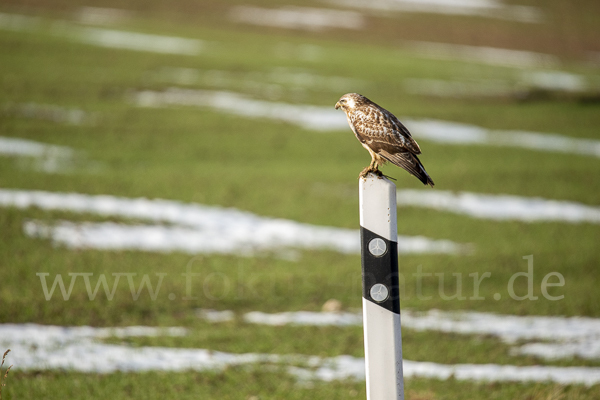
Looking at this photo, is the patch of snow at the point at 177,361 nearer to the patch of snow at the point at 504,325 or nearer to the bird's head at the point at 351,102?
the patch of snow at the point at 504,325

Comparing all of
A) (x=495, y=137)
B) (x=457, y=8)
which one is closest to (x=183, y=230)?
(x=495, y=137)

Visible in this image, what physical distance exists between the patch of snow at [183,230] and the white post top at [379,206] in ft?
20.5

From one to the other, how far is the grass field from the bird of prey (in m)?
2.45

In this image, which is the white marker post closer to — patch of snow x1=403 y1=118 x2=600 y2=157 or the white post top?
the white post top

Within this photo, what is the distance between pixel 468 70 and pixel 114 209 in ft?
64.5

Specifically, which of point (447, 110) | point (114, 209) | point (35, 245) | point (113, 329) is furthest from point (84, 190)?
point (447, 110)

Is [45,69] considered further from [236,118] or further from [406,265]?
[406,265]

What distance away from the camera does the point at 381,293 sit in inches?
132

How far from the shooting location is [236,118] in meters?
16.8

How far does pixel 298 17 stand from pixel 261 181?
23333 millimetres

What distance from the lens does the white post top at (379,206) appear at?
335 cm

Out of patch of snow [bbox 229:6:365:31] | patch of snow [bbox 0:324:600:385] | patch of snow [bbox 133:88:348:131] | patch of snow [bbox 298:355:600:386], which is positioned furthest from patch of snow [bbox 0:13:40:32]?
patch of snow [bbox 298:355:600:386]

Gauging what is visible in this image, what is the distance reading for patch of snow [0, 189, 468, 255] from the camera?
931cm

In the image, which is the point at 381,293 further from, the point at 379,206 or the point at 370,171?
the point at 370,171
